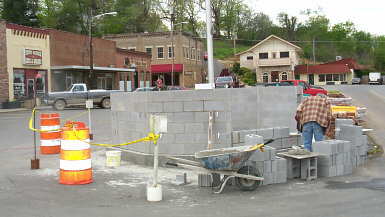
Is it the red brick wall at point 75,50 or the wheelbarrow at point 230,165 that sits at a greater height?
the red brick wall at point 75,50

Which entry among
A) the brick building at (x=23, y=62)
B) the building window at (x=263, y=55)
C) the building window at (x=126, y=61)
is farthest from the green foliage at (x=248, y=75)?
the brick building at (x=23, y=62)

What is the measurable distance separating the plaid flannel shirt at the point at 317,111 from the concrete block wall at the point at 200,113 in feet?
2.15

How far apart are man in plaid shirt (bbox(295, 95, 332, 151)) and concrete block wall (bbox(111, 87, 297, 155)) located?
1.95 feet

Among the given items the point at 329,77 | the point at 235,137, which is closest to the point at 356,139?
the point at 235,137

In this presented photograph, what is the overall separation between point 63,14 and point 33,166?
67.2m

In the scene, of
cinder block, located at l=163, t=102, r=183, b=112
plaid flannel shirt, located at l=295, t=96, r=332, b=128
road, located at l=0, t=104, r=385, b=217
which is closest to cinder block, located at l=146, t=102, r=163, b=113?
cinder block, located at l=163, t=102, r=183, b=112

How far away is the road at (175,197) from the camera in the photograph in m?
6.73

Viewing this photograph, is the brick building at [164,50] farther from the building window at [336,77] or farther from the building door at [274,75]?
the building window at [336,77]

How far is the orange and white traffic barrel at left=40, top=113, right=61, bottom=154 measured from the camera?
12.6 meters

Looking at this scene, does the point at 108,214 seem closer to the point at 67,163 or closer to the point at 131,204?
the point at 131,204

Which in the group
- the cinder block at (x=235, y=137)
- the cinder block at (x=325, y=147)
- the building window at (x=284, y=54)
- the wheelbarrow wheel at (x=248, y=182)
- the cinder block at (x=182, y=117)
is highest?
the building window at (x=284, y=54)

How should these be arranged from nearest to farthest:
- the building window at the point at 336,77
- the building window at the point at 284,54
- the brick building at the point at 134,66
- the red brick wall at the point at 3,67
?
the red brick wall at the point at 3,67
the brick building at the point at 134,66
the building window at the point at 284,54
the building window at the point at 336,77

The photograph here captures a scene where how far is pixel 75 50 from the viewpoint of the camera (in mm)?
44500

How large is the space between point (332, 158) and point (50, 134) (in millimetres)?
7616
